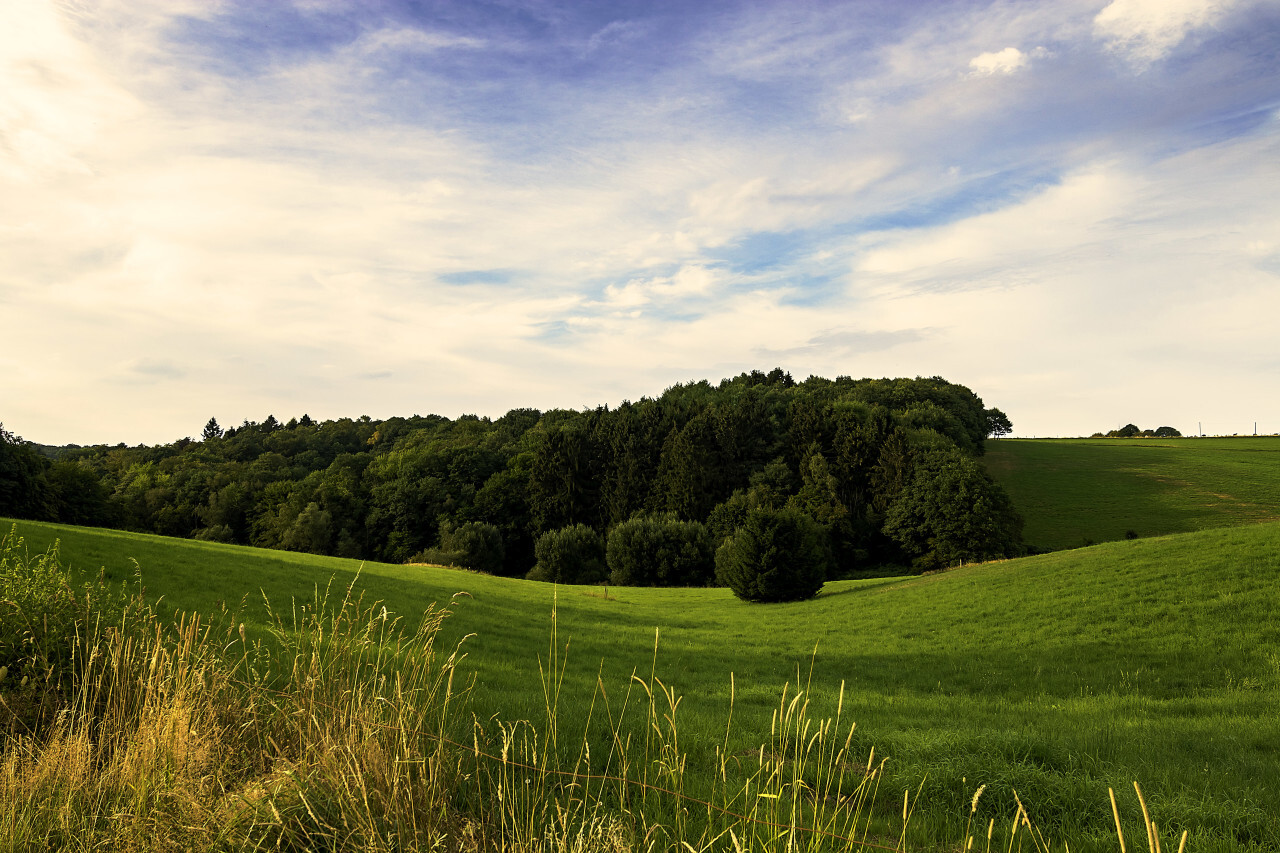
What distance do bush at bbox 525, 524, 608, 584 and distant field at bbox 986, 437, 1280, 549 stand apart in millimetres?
36868

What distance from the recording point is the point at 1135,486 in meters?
65.0

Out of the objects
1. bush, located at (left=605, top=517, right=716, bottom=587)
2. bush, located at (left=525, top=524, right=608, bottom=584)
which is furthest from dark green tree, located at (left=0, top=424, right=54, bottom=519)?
bush, located at (left=605, top=517, right=716, bottom=587)

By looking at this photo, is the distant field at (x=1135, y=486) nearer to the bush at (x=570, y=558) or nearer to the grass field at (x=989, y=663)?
the grass field at (x=989, y=663)

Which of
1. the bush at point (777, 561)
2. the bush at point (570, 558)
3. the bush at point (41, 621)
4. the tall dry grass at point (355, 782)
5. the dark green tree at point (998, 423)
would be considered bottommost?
the bush at point (570, 558)

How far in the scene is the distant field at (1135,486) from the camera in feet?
182

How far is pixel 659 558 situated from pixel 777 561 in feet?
54.2

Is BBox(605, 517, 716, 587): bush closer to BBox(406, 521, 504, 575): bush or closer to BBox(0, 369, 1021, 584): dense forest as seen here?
BBox(0, 369, 1021, 584): dense forest

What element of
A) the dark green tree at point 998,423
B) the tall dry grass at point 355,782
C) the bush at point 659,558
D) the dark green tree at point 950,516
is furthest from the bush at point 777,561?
the dark green tree at point 998,423

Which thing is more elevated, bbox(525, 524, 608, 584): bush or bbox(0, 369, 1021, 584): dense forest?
bbox(0, 369, 1021, 584): dense forest

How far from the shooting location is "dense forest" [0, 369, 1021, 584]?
51.2 m

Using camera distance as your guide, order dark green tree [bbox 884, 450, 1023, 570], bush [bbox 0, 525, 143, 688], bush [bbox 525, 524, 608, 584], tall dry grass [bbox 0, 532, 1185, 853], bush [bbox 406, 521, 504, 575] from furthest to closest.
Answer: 1. bush [bbox 406, 521, 504, 575]
2. bush [bbox 525, 524, 608, 584]
3. dark green tree [bbox 884, 450, 1023, 570]
4. bush [bbox 0, 525, 143, 688]
5. tall dry grass [bbox 0, 532, 1185, 853]

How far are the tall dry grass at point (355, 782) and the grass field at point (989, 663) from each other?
2.28 ft

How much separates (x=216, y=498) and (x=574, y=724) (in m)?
84.9

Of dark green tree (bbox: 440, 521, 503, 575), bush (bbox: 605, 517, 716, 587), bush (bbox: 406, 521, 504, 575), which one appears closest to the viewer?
bush (bbox: 605, 517, 716, 587)
